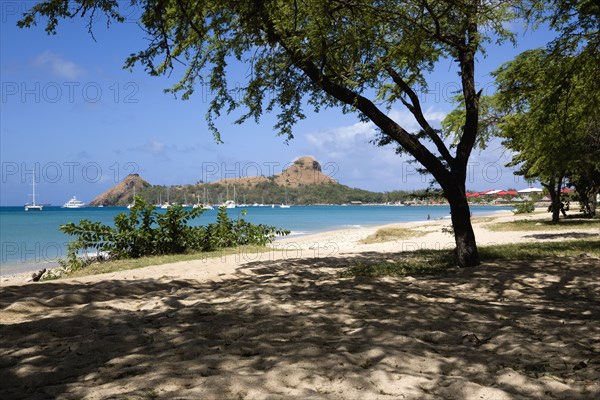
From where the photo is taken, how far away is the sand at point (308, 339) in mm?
3123

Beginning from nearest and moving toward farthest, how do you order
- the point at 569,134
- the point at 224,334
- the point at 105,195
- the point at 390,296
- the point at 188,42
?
the point at 224,334 → the point at 390,296 → the point at 188,42 → the point at 569,134 → the point at 105,195

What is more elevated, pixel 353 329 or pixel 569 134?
pixel 569 134

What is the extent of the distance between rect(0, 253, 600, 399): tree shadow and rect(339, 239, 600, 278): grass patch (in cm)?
111

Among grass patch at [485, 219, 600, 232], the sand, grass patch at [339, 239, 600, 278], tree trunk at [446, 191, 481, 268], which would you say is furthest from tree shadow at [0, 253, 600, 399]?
grass patch at [485, 219, 600, 232]

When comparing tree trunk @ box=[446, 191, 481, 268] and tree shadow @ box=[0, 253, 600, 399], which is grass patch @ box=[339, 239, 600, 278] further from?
tree shadow @ box=[0, 253, 600, 399]

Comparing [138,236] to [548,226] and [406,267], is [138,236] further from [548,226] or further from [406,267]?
[548,226]

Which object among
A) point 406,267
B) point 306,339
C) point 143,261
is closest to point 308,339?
point 306,339

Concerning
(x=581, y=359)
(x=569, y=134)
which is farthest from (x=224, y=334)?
(x=569, y=134)

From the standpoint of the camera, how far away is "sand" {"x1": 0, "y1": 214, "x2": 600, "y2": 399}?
3.12 metres

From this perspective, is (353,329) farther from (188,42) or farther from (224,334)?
(188,42)

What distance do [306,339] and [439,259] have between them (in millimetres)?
6814

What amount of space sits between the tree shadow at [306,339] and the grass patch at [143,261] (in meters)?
3.06

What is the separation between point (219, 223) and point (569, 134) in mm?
11013

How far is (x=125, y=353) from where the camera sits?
3.91m
